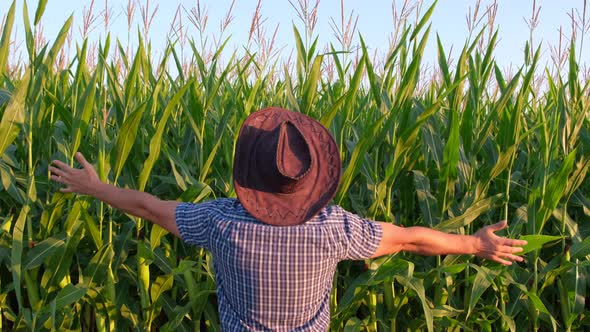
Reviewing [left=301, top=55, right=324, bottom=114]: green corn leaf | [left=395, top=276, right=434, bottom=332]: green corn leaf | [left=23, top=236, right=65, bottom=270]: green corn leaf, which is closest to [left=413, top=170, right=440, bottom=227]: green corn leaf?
[left=395, top=276, right=434, bottom=332]: green corn leaf

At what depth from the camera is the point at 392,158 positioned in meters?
2.68

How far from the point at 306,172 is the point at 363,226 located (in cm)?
32

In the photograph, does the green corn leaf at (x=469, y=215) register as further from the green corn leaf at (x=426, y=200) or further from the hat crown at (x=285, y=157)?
the hat crown at (x=285, y=157)

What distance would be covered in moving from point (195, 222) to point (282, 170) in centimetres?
40

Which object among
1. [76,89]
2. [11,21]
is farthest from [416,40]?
[11,21]

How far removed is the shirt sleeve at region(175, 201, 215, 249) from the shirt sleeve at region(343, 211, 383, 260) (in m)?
0.42

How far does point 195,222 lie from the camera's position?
1.92 meters

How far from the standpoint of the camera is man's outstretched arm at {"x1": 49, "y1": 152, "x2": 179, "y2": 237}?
199 centimetres

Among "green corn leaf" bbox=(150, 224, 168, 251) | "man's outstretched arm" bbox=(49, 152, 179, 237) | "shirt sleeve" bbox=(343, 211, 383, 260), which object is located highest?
"man's outstretched arm" bbox=(49, 152, 179, 237)

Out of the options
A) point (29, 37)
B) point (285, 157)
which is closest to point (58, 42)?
point (29, 37)

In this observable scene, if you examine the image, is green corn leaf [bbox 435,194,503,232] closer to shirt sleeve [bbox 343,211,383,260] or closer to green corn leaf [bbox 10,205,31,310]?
shirt sleeve [bbox 343,211,383,260]

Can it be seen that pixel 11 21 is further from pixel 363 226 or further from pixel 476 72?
pixel 476 72

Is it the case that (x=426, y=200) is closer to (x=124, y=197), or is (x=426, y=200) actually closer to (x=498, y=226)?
(x=498, y=226)

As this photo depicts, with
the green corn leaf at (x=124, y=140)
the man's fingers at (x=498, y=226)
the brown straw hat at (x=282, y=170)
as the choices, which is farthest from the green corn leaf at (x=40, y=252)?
the man's fingers at (x=498, y=226)
